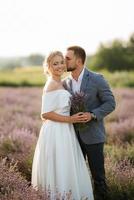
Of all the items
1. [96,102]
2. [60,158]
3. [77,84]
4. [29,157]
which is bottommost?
[29,157]

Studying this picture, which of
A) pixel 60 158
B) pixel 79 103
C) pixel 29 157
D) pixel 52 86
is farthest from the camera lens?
pixel 29 157

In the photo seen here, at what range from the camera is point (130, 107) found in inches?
552

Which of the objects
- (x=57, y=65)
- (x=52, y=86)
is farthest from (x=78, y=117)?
(x=57, y=65)

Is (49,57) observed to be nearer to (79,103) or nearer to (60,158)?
(79,103)

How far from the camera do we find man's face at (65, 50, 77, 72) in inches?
222

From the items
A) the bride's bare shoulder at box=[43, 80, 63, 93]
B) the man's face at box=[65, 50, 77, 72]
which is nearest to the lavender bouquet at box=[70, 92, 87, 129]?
the bride's bare shoulder at box=[43, 80, 63, 93]

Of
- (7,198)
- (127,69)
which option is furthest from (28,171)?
(127,69)

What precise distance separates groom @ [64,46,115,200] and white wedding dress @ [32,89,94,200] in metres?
0.12

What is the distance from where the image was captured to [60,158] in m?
5.77

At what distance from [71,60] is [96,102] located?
49cm

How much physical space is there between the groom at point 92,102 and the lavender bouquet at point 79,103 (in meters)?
0.07

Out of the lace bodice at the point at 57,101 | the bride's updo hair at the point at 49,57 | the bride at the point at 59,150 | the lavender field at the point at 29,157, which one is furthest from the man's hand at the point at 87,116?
the lavender field at the point at 29,157

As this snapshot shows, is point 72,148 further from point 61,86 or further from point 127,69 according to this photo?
point 127,69

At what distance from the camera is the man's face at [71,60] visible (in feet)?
18.5
